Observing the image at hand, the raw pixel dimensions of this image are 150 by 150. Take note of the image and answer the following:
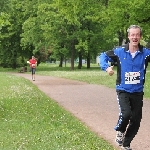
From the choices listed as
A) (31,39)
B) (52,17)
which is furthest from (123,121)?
(31,39)

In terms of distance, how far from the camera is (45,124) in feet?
30.8

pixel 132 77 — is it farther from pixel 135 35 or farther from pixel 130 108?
pixel 135 35

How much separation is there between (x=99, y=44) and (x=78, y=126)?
43838 millimetres

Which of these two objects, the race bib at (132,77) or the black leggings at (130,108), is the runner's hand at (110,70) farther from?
the black leggings at (130,108)

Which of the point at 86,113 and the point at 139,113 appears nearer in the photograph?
the point at 139,113

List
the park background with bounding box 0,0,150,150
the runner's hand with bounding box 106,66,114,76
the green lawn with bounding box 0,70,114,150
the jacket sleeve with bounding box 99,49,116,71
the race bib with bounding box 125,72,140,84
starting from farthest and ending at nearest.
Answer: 1. the park background with bounding box 0,0,150,150
2. the green lawn with bounding box 0,70,114,150
3. the jacket sleeve with bounding box 99,49,116,71
4. the race bib with bounding box 125,72,140,84
5. the runner's hand with bounding box 106,66,114,76

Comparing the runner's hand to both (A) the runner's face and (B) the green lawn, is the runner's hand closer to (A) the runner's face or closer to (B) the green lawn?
(A) the runner's face

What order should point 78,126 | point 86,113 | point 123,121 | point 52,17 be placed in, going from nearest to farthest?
1. point 123,121
2. point 78,126
3. point 86,113
4. point 52,17

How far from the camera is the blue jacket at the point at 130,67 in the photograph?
20.8 ft

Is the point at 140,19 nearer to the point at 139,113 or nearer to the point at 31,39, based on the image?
the point at 139,113

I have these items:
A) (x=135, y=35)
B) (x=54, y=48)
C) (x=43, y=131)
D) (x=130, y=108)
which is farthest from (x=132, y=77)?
(x=54, y=48)

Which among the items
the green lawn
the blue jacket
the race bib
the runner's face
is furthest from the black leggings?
the runner's face

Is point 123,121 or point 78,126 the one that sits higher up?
point 123,121

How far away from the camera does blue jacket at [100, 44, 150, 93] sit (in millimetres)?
6336
